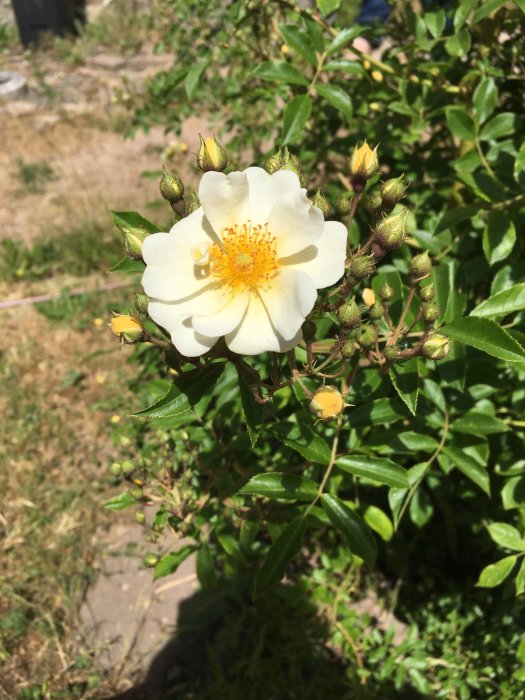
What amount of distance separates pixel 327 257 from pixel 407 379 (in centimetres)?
37

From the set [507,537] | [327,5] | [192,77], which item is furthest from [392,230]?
[192,77]

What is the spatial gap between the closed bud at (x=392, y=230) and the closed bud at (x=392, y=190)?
0.18ft

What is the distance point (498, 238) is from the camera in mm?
1475

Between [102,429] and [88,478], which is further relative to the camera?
[102,429]

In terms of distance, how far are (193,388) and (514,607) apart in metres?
1.52

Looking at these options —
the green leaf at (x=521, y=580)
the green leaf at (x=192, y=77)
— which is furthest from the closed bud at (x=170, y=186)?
the green leaf at (x=521, y=580)

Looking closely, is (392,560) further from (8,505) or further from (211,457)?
(8,505)

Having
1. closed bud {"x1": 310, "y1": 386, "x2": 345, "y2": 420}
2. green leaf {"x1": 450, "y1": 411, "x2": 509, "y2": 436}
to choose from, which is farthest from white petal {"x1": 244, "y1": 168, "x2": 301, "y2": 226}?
green leaf {"x1": 450, "y1": 411, "x2": 509, "y2": 436}

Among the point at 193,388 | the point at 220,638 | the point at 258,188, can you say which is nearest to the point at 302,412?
the point at 193,388

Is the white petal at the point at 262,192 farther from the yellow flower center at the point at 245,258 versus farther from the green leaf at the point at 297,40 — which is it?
the green leaf at the point at 297,40

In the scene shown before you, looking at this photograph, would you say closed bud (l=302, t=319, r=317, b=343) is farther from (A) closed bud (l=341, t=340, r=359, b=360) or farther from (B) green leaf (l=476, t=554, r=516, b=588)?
(B) green leaf (l=476, t=554, r=516, b=588)

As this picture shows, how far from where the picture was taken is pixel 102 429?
342 cm

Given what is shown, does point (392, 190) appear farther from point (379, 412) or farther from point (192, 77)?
point (192, 77)

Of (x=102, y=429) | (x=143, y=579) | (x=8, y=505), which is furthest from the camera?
(x=102, y=429)
